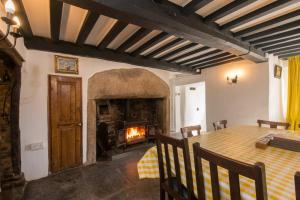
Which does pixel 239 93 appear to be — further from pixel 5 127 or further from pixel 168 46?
pixel 5 127

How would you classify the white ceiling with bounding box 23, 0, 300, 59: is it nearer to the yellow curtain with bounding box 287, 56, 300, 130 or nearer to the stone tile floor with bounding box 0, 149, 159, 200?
the stone tile floor with bounding box 0, 149, 159, 200

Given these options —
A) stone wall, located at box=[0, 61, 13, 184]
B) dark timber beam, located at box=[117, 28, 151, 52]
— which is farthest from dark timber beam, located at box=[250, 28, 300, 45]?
stone wall, located at box=[0, 61, 13, 184]

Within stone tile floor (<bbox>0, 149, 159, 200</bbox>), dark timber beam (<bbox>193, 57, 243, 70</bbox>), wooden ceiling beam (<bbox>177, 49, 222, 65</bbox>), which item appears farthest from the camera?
dark timber beam (<bbox>193, 57, 243, 70</bbox>)

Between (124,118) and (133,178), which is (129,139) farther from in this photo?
(133,178)

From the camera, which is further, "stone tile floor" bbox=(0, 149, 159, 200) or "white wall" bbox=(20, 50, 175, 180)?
"white wall" bbox=(20, 50, 175, 180)

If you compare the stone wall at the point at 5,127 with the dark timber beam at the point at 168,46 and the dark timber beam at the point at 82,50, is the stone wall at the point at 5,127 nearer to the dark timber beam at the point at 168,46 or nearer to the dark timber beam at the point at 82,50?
the dark timber beam at the point at 82,50

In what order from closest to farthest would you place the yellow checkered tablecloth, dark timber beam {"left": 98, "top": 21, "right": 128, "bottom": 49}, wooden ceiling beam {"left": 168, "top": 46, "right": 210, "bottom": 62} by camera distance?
the yellow checkered tablecloth → dark timber beam {"left": 98, "top": 21, "right": 128, "bottom": 49} → wooden ceiling beam {"left": 168, "top": 46, "right": 210, "bottom": 62}

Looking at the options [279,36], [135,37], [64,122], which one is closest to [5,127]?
[64,122]

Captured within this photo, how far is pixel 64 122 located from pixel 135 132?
5.45 ft

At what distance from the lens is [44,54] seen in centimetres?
263

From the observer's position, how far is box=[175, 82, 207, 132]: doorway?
19.0ft

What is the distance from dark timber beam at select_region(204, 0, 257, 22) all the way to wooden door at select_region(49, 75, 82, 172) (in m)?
2.37

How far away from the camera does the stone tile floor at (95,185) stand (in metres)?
2.08

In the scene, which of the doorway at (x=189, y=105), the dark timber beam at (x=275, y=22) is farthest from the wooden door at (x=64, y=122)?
the doorway at (x=189, y=105)
